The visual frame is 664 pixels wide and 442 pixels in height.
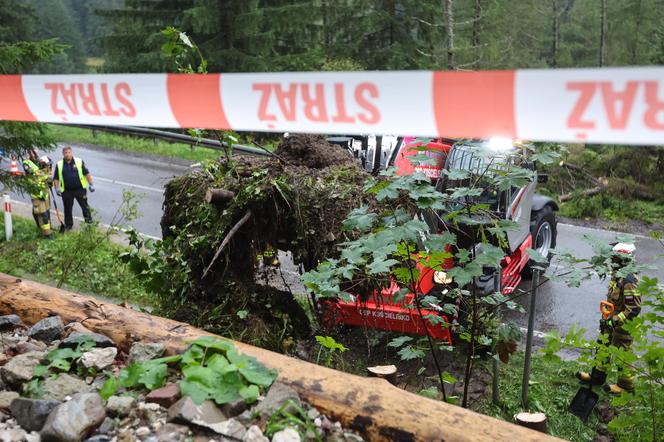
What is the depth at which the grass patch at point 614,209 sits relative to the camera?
13383mm

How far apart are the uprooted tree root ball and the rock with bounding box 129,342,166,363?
1313 mm

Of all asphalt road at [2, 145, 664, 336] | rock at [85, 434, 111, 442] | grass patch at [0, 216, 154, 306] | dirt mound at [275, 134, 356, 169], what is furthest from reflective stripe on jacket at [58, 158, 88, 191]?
rock at [85, 434, 111, 442]

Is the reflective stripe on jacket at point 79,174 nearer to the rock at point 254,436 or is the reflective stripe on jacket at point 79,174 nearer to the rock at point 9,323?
the rock at point 9,323

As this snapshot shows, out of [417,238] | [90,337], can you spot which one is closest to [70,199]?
[90,337]

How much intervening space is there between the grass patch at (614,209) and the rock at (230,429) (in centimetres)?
1224

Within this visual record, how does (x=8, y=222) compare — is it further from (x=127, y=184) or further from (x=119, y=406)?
(x=119, y=406)

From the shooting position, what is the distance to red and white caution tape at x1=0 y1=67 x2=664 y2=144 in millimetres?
2816

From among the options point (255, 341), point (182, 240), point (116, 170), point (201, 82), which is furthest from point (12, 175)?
point (116, 170)

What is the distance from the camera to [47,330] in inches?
161

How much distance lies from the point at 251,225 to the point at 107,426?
2499mm

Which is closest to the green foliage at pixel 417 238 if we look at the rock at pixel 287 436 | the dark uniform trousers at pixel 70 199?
the rock at pixel 287 436

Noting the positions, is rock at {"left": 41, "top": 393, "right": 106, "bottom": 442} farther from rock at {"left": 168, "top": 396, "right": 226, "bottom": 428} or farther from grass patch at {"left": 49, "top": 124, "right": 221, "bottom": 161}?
grass patch at {"left": 49, "top": 124, "right": 221, "bottom": 161}

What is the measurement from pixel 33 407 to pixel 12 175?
6810 mm

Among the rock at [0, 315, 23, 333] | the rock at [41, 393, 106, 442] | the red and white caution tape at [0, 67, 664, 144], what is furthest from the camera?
the rock at [0, 315, 23, 333]
